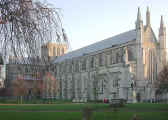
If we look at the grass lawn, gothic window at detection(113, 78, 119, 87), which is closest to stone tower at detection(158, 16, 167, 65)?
gothic window at detection(113, 78, 119, 87)

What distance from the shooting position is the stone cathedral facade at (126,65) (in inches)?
2194

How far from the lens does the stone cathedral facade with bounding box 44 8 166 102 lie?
2194 inches

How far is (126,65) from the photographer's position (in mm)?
56344

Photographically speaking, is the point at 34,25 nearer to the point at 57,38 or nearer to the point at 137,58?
the point at 57,38

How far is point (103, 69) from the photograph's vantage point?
64375 millimetres

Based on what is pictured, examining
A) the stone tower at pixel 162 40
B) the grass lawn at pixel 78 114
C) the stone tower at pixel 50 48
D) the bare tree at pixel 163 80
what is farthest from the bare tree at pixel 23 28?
the stone tower at pixel 162 40

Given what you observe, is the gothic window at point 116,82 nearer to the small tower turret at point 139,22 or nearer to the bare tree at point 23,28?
the small tower turret at point 139,22

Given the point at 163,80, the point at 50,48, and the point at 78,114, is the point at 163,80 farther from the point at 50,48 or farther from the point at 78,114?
the point at 50,48

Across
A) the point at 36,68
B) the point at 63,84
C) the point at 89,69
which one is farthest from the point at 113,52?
the point at 36,68

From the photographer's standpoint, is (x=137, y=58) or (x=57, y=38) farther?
(x=137, y=58)

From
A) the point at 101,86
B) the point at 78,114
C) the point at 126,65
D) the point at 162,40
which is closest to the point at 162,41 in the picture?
Result: the point at 162,40

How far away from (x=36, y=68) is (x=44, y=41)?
1.19m

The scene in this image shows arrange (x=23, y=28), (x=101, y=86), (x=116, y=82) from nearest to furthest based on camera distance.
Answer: (x=23, y=28)
(x=116, y=82)
(x=101, y=86)

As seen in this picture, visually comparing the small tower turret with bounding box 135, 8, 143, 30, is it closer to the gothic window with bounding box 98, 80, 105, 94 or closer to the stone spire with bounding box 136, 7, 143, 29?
the stone spire with bounding box 136, 7, 143, 29
